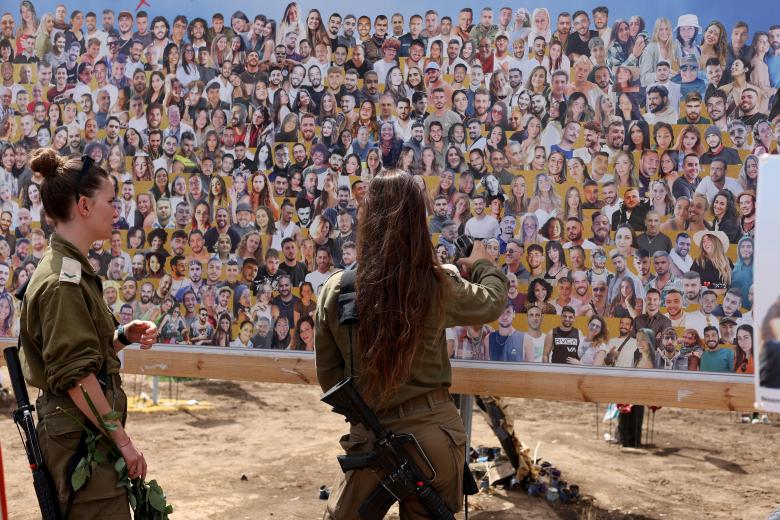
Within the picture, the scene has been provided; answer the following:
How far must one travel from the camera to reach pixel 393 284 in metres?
3.13

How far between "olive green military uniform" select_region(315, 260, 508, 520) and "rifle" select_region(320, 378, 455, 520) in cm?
5

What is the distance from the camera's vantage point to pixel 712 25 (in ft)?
12.6

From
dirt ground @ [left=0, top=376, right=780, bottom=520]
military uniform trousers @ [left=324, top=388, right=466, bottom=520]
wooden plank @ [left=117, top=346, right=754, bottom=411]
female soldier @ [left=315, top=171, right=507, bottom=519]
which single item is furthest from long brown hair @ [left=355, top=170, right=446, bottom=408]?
dirt ground @ [left=0, top=376, right=780, bottom=520]

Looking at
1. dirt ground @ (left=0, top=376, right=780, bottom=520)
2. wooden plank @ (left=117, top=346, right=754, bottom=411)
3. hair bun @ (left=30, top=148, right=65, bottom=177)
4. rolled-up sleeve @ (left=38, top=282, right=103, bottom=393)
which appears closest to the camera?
rolled-up sleeve @ (left=38, top=282, right=103, bottom=393)

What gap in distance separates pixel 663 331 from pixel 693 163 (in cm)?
74

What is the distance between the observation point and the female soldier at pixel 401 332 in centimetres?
312

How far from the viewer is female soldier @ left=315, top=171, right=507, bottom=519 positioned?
123 inches

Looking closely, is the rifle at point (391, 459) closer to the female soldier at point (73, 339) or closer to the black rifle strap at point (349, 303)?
the black rifle strap at point (349, 303)

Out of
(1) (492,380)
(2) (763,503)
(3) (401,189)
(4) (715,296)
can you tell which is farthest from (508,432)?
(3) (401,189)

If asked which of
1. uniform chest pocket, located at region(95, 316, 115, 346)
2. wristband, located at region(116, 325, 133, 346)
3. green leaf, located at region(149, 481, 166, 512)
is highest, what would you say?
uniform chest pocket, located at region(95, 316, 115, 346)

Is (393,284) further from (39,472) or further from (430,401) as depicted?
(39,472)

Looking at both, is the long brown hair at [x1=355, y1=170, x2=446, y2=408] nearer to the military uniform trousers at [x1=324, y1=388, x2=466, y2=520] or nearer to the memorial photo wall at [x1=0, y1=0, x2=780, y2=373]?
the military uniform trousers at [x1=324, y1=388, x2=466, y2=520]

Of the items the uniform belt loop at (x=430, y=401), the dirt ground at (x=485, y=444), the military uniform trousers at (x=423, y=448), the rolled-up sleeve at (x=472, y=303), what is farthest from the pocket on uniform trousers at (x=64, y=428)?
the dirt ground at (x=485, y=444)

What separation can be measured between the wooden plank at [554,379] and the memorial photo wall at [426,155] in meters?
0.06
